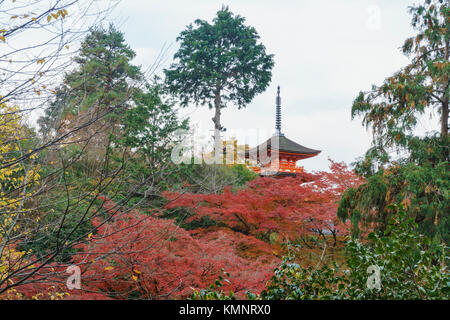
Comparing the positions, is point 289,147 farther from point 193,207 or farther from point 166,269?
point 166,269

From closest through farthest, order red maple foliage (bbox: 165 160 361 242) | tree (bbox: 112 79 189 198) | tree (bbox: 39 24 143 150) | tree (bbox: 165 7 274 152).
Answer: tree (bbox: 39 24 143 150)
red maple foliage (bbox: 165 160 361 242)
tree (bbox: 112 79 189 198)
tree (bbox: 165 7 274 152)

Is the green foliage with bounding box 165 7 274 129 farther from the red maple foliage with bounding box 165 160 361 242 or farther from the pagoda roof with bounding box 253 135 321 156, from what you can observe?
the red maple foliage with bounding box 165 160 361 242

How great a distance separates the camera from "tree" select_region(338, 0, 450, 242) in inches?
190

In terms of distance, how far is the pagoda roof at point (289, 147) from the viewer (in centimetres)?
1448

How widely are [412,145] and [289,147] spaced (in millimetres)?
9540

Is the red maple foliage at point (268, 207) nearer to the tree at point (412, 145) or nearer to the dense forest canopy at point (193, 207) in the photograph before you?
the dense forest canopy at point (193, 207)

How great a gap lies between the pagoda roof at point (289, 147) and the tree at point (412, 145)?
8.63 m

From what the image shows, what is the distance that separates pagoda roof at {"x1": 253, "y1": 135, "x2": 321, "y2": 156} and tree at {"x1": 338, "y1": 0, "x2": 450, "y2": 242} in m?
8.63

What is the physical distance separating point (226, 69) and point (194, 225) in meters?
8.23

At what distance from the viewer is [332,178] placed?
29.8 ft

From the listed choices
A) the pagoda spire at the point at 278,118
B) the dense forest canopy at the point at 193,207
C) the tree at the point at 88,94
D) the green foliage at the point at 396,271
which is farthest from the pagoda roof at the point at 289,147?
the green foliage at the point at 396,271

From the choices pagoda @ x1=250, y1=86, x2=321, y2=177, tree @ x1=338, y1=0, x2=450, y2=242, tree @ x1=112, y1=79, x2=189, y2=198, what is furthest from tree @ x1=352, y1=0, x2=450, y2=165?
pagoda @ x1=250, y1=86, x2=321, y2=177

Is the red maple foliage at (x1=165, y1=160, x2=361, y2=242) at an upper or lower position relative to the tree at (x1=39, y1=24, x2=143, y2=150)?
lower

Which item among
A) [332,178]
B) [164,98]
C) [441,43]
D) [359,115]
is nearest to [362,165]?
[359,115]
